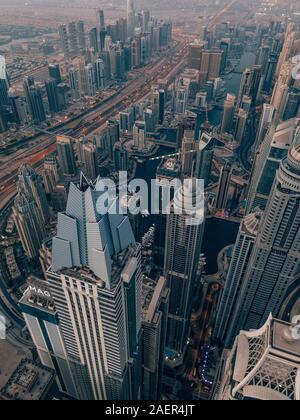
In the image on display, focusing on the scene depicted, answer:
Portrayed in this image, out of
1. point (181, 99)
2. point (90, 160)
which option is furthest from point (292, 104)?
point (90, 160)

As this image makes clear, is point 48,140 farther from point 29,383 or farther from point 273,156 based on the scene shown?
point 29,383

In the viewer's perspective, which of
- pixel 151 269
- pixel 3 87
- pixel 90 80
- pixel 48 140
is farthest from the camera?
pixel 90 80

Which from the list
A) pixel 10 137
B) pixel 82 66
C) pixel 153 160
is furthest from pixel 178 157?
pixel 82 66

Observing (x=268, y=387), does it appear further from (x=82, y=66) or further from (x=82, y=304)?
(x=82, y=66)

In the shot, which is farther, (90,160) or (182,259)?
(90,160)

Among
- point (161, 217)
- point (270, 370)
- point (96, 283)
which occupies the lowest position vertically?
point (161, 217)

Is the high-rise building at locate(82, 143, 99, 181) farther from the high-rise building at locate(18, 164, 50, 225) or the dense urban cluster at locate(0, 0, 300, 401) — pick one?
the high-rise building at locate(18, 164, 50, 225)
